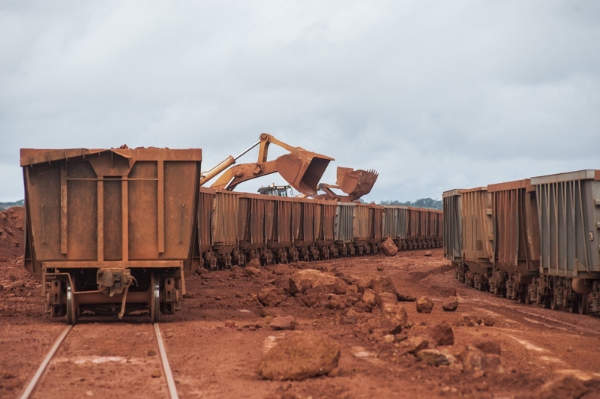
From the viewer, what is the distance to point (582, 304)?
18422 mm

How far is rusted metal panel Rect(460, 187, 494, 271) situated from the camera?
2374 cm

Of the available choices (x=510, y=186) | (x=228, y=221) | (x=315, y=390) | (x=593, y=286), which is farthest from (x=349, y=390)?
(x=228, y=221)

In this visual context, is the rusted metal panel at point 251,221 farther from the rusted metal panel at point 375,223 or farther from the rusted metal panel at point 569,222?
the rusted metal panel at point 375,223

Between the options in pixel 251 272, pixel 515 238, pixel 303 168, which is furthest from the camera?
pixel 303 168

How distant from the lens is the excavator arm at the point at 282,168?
39688 millimetres

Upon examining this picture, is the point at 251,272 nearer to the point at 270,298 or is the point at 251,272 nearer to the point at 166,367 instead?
the point at 270,298

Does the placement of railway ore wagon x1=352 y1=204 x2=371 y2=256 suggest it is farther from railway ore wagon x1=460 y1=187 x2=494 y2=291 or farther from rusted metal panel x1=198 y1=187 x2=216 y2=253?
railway ore wagon x1=460 y1=187 x2=494 y2=291

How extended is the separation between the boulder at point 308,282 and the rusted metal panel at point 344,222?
26891 millimetres

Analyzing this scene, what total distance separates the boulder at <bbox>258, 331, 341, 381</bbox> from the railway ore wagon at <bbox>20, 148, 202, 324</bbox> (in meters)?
4.35

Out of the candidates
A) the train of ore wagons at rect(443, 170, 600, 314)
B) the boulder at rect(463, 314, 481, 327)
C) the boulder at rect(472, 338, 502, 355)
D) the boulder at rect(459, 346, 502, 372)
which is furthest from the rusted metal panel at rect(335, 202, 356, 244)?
the boulder at rect(459, 346, 502, 372)

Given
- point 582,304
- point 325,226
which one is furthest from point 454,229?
point 325,226

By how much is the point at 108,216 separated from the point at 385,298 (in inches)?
270

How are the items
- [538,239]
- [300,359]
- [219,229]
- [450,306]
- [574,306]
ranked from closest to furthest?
[300,359]
[450,306]
[574,306]
[538,239]
[219,229]

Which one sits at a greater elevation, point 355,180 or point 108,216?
point 355,180
